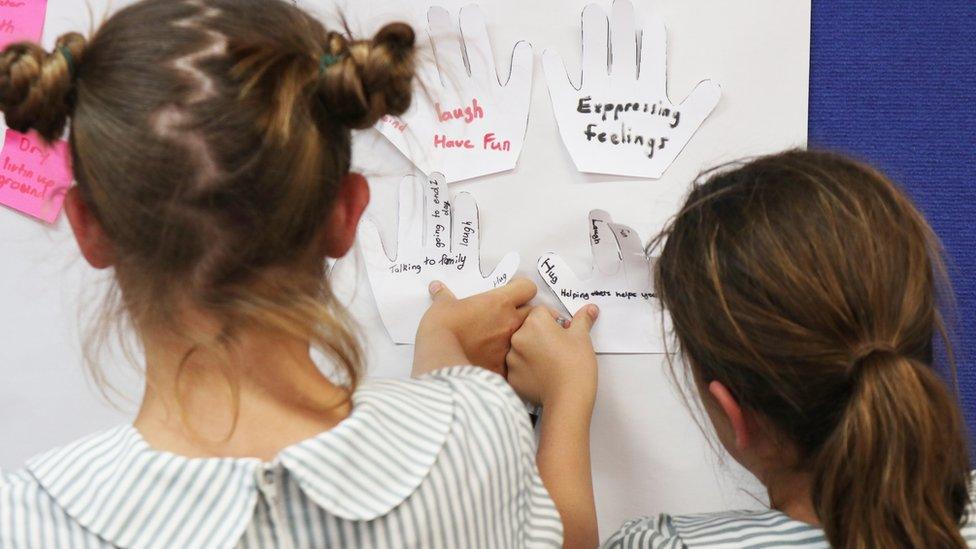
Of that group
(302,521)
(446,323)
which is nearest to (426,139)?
(446,323)

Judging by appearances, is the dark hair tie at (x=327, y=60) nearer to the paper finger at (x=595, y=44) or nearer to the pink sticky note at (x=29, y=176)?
the paper finger at (x=595, y=44)

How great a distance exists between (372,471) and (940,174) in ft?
1.78

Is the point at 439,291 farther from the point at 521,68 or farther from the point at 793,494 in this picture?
the point at 793,494

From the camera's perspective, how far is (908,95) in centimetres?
75

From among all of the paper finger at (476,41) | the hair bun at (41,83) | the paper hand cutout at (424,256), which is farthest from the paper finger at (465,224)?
the hair bun at (41,83)

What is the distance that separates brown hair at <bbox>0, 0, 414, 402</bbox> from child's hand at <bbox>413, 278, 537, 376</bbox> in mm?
206

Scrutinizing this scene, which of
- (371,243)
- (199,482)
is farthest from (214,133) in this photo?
(371,243)

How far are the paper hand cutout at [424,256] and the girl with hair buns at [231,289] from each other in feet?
0.66

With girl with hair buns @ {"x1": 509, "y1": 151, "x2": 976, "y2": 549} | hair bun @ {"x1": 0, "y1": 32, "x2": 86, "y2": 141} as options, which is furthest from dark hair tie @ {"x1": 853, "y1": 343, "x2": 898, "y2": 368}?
hair bun @ {"x1": 0, "y1": 32, "x2": 86, "y2": 141}

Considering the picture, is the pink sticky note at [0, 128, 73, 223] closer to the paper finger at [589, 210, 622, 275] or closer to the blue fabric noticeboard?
the paper finger at [589, 210, 622, 275]

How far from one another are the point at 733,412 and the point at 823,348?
8cm

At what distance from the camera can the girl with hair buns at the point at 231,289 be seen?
470mm

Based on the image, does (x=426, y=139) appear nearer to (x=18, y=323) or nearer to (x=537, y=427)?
(x=537, y=427)

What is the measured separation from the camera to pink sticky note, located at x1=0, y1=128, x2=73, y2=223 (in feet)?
2.57
